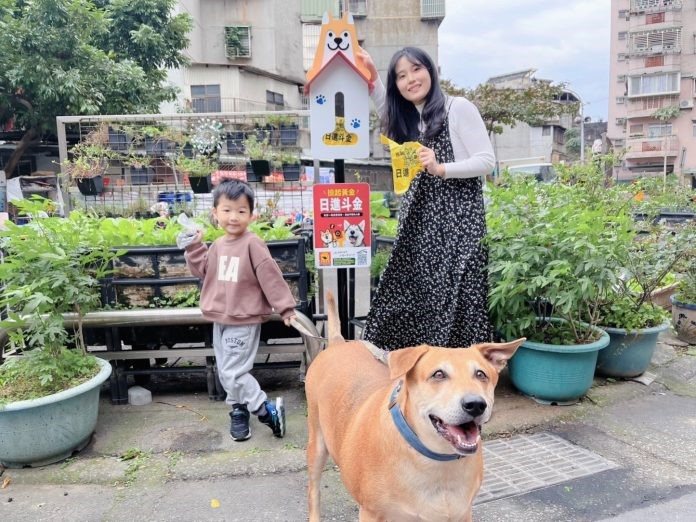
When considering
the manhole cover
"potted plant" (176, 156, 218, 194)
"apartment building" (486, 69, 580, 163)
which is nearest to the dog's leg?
the manhole cover

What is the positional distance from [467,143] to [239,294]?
168 cm

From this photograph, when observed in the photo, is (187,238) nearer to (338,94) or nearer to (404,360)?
(338,94)

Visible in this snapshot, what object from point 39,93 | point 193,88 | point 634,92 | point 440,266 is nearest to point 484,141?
point 440,266

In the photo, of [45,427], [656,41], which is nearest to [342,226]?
[45,427]

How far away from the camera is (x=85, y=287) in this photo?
11.7 ft

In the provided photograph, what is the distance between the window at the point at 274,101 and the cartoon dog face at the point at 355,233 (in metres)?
21.9

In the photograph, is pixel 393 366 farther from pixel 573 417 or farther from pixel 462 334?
pixel 573 417

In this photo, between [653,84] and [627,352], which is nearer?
[627,352]

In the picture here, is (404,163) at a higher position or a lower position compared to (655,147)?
lower

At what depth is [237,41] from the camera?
25266 millimetres

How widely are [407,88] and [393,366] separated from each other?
185cm

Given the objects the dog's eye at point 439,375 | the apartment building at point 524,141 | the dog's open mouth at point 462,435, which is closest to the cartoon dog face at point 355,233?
the dog's eye at point 439,375

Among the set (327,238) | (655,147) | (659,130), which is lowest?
(327,238)

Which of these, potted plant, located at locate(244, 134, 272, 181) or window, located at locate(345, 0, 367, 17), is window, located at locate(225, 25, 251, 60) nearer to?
window, located at locate(345, 0, 367, 17)
